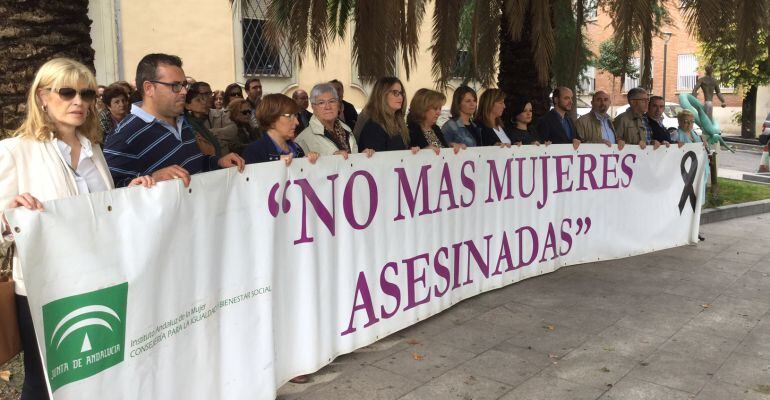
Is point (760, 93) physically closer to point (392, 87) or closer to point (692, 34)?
point (692, 34)

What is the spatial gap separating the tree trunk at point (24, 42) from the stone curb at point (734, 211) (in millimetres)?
8522

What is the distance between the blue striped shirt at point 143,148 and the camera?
11.0ft

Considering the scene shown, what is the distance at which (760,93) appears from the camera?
3075cm

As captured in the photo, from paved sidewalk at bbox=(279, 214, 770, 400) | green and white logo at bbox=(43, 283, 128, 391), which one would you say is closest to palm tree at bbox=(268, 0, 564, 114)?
paved sidewalk at bbox=(279, 214, 770, 400)

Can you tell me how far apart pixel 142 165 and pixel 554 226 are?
426cm

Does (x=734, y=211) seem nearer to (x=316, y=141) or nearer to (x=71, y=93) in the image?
(x=316, y=141)

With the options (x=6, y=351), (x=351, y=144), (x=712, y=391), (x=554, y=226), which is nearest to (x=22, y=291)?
(x=6, y=351)

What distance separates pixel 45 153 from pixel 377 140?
2.88 meters

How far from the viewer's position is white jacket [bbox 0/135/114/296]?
2.58m

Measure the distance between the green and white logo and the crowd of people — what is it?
0.24 m

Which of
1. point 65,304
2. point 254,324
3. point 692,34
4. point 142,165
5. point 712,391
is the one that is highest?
point 692,34

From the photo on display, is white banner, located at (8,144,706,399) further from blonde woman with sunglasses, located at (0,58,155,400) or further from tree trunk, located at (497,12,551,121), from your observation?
tree trunk, located at (497,12,551,121)

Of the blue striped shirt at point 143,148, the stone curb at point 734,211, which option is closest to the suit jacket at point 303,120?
the blue striped shirt at point 143,148

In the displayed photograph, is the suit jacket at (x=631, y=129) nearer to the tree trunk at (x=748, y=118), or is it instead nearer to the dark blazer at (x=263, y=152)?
the dark blazer at (x=263, y=152)
